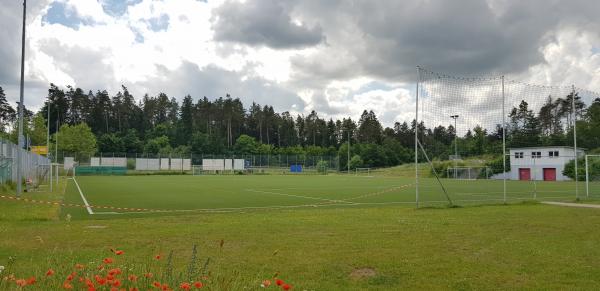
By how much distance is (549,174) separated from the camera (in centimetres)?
5409

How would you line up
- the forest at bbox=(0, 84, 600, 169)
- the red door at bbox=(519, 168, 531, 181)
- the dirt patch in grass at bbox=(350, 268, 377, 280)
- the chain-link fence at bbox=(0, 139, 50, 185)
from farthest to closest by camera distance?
1. the forest at bbox=(0, 84, 600, 169)
2. the red door at bbox=(519, 168, 531, 181)
3. the chain-link fence at bbox=(0, 139, 50, 185)
4. the dirt patch in grass at bbox=(350, 268, 377, 280)

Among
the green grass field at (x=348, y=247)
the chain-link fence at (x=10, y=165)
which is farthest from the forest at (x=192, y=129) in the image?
the green grass field at (x=348, y=247)

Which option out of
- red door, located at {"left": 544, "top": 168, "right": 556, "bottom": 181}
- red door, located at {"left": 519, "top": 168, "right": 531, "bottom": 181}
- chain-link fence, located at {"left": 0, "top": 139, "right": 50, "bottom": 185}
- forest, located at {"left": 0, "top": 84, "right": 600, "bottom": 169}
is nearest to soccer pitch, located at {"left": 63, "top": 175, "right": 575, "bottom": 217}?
chain-link fence, located at {"left": 0, "top": 139, "right": 50, "bottom": 185}

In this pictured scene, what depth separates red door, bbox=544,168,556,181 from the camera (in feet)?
175

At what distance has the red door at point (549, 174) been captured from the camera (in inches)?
2100

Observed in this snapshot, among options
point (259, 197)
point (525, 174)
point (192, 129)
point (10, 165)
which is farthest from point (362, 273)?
point (192, 129)

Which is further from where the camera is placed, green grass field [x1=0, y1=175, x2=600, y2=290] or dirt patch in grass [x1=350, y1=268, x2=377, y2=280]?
dirt patch in grass [x1=350, y1=268, x2=377, y2=280]

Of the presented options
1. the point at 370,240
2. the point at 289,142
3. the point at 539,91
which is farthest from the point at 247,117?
the point at 370,240

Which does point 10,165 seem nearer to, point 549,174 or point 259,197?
point 259,197

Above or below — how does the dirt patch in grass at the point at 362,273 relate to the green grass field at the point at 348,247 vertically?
below

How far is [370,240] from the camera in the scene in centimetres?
987

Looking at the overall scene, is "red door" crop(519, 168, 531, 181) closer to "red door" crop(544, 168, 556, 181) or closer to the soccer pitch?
"red door" crop(544, 168, 556, 181)

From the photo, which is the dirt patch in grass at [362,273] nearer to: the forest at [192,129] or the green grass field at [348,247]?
the green grass field at [348,247]

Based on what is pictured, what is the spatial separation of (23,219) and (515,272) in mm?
12721
